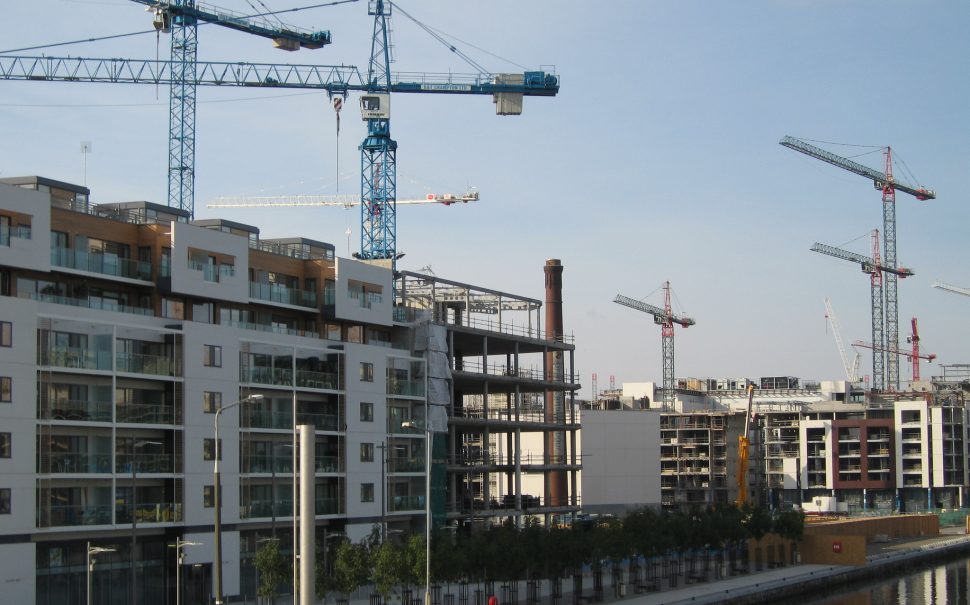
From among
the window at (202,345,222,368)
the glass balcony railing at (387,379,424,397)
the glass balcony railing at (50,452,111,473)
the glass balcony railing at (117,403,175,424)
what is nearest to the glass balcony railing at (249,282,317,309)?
the window at (202,345,222,368)

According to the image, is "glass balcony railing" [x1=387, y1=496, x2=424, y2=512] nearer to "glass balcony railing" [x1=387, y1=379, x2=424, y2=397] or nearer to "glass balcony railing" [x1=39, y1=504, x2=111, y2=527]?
"glass balcony railing" [x1=387, y1=379, x2=424, y2=397]

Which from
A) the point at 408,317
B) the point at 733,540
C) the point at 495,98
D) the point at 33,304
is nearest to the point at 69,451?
the point at 33,304

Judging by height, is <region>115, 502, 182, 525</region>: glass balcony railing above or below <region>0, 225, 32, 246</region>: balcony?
below

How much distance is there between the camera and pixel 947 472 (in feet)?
620

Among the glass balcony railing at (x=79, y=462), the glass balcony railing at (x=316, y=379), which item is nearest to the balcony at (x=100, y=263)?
the glass balcony railing at (x=79, y=462)

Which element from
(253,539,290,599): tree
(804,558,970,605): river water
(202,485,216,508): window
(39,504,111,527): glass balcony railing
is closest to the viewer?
(39,504,111,527): glass balcony railing

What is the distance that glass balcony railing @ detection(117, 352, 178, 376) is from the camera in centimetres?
6681

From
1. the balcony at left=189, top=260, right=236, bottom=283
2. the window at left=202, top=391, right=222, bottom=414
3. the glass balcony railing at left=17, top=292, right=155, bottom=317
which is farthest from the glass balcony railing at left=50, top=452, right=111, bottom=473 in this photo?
the balcony at left=189, top=260, right=236, bottom=283

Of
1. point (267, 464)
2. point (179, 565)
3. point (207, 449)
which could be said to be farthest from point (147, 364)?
point (179, 565)

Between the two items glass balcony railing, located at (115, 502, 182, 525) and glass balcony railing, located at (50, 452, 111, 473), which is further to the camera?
glass balcony railing, located at (115, 502, 182, 525)

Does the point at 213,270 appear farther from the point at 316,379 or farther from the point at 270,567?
the point at 270,567

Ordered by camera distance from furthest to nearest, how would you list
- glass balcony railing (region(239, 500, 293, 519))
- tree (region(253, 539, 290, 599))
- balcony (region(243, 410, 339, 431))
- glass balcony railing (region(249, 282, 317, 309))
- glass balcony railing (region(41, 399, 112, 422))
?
glass balcony railing (region(249, 282, 317, 309)) → balcony (region(243, 410, 339, 431)) → glass balcony railing (region(239, 500, 293, 519)) → glass balcony railing (region(41, 399, 112, 422)) → tree (region(253, 539, 290, 599))

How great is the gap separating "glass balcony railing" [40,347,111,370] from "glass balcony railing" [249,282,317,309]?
13.6 m

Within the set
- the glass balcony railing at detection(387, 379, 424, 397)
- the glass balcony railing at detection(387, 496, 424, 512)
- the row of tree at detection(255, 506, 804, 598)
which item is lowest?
the row of tree at detection(255, 506, 804, 598)
